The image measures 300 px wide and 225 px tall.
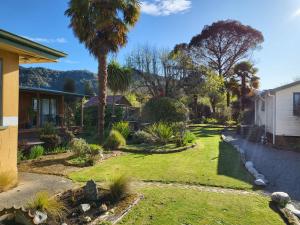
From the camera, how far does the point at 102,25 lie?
15695mm

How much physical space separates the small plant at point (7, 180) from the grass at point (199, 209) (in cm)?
324

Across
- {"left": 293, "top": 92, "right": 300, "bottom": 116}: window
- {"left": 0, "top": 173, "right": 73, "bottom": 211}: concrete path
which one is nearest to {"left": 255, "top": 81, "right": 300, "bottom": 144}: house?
{"left": 293, "top": 92, "right": 300, "bottom": 116}: window

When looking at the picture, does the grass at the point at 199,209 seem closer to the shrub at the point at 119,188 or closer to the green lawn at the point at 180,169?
the shrub at the point at 119,188

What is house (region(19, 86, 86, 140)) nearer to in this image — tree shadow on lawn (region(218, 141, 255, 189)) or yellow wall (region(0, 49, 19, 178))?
yellow wall (region(0, 49, 19, 178))

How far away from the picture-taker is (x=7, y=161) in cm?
774

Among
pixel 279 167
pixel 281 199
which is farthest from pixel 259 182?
pixel 279 167

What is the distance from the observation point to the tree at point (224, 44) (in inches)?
1698

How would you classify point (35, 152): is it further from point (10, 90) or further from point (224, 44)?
point (224, 44)

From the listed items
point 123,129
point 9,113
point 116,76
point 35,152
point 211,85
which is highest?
point 211,85

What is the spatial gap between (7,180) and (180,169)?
18.6ft

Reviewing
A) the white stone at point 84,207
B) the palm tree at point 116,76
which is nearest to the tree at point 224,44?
the palm tree at point 116,76

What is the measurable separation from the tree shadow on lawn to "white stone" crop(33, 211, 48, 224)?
20.0 ft

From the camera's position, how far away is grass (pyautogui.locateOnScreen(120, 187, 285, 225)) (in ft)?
19.3

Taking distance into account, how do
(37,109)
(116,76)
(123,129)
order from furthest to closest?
1. (116,76)
2. (37,109)
3. (123,129)
